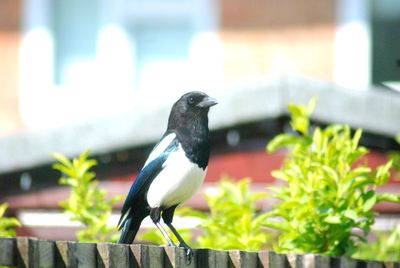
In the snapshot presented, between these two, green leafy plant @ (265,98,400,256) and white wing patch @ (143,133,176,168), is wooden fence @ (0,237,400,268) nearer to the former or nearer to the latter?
green leafy plant @ (265,98,400,256)

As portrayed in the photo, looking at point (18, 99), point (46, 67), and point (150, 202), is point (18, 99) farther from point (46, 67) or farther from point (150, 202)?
point (150, 202)

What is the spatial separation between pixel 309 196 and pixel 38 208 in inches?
106

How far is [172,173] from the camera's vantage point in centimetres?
573

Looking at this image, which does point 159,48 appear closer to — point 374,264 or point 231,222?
point 231,222

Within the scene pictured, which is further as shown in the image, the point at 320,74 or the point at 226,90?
the point at 320,74

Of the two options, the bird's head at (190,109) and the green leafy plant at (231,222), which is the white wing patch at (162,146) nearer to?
the bird's head at (190,109)

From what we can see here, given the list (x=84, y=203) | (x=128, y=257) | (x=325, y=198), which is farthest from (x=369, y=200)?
(x=128, y=257)

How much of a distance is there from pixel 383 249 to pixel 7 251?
294cm

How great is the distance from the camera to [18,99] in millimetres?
15719

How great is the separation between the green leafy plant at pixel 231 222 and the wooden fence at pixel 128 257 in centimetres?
38

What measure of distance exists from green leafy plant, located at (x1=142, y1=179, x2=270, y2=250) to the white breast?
0.18 m

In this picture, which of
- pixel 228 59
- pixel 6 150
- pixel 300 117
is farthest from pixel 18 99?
pixel 300 117

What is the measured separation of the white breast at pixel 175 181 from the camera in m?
5.68

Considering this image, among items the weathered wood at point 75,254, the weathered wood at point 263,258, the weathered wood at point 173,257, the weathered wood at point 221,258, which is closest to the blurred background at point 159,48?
the weathered wood at point 263,258
